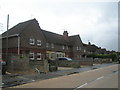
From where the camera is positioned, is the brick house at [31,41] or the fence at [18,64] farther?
the brick house at [31,41]

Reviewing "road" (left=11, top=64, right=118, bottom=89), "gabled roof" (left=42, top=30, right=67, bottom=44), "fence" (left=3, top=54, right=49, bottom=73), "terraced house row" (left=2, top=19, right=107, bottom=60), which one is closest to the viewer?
"road" (left=11, top=64, right=118, bottom=89)

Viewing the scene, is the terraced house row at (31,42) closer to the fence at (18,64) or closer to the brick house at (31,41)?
the brick house at (31,41)

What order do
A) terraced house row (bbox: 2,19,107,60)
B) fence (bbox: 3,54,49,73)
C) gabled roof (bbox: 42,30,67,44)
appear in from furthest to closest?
gabled roof (bbox: 42,30,67,44), terraced house row (bbox: 2,19,107,60), fence (bbox: 3,54,49,73)

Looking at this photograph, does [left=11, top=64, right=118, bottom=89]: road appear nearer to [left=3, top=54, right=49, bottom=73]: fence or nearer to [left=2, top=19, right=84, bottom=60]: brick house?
[left=3, top=54, right=49, bottom=73]: fence

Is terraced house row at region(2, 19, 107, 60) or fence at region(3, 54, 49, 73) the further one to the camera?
terraced house row at region(2, 19, 107, 60)

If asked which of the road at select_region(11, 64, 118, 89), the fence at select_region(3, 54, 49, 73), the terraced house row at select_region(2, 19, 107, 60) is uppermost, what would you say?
the terraced house row at select_region(2, 19, 107, 60)

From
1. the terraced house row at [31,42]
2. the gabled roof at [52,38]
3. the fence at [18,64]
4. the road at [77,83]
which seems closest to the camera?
A: the road at [77,83]

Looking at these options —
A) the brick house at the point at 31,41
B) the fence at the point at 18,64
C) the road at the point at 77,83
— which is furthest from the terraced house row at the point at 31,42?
the road at the point at 77,83

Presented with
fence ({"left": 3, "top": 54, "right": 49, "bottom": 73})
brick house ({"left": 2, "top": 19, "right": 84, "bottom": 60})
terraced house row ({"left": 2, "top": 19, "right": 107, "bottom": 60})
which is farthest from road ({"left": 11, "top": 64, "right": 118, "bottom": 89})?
brick house ({"left": 2, "top": 19, "right": 84, "bottom": 60})

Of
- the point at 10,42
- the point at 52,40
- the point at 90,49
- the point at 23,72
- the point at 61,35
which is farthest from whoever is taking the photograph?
the point at 90,49

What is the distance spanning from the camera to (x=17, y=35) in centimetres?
3456

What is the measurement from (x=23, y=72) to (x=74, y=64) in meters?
14.1

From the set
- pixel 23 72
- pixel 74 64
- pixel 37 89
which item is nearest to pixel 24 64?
pixel 23 72

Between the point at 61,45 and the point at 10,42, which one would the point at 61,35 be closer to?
the point at 61,45
